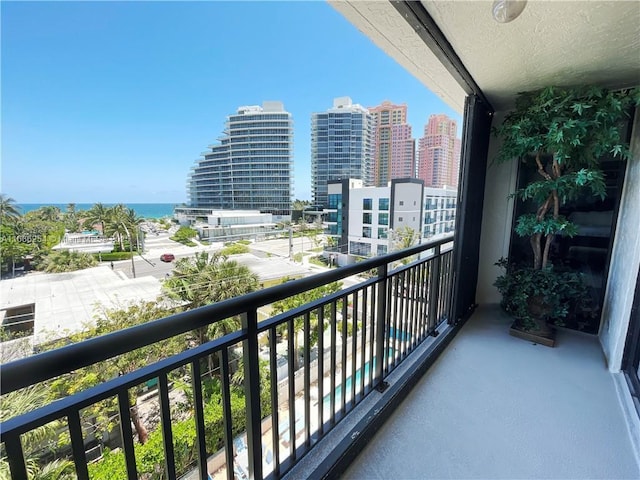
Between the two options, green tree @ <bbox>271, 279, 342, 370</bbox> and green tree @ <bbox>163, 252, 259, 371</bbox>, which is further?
green tree @ <bbox>163, 252, 259, 371</bbox>

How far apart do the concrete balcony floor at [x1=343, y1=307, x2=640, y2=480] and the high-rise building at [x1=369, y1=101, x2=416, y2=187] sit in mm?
4288

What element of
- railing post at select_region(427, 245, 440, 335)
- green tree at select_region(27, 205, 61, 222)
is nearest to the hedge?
railing post at select_region(427, 245, 440, 335)

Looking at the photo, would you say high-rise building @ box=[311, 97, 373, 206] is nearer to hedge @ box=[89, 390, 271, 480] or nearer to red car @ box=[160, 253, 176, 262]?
hedge @ box=[89, 390, 271, 480]

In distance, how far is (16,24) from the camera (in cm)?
460

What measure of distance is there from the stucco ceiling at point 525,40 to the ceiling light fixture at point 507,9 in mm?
53

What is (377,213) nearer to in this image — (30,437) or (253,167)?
(253,167)

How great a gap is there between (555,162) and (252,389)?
8.38ft

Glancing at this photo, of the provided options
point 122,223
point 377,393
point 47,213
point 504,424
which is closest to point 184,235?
point 122,223

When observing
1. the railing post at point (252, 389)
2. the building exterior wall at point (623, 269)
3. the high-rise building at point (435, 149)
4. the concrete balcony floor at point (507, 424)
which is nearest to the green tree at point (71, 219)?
the railing post at point (252, 389)

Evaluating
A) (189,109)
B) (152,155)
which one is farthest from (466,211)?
(189,109)

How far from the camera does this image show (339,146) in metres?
5.11

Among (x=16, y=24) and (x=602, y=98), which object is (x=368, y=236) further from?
(x=16, y=24)

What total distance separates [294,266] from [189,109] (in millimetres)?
9423

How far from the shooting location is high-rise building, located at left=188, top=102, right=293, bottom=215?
4789 mm
